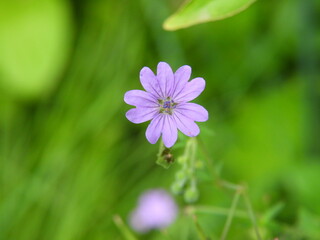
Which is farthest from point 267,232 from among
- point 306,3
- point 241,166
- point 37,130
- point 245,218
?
point 37,130

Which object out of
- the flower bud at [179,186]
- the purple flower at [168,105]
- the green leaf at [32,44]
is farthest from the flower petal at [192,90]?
the green leaf at [32,44]

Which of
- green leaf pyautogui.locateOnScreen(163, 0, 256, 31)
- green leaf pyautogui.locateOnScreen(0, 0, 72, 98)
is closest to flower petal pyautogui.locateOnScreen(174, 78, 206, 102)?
green leaf pyautogui.locateOnScreen(163, 0, 256, 31)

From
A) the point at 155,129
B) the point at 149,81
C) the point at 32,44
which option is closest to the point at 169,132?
the point at 155,129

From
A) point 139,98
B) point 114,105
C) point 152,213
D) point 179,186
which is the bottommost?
point 179,186

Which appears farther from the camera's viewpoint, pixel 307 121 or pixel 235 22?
pixel 235 22

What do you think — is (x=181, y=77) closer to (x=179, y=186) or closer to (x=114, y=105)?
(x=179, y=186)

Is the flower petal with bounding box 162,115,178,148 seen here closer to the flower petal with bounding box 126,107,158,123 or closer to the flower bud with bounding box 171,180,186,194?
the flower petal with bounding box 126,107,158,123

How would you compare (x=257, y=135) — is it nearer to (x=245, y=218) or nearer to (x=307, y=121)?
(x=307, y=121)

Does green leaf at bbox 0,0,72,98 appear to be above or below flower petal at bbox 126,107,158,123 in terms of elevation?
above
